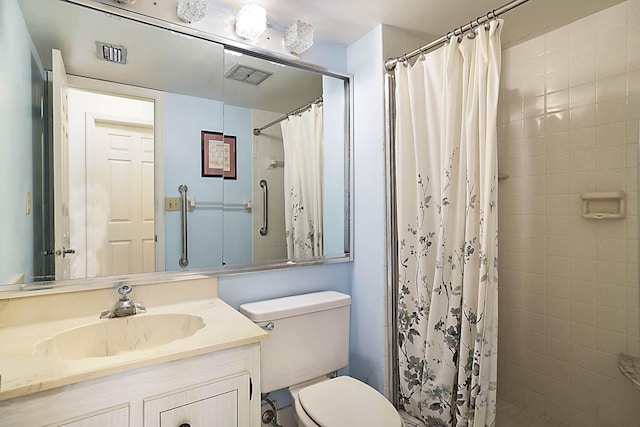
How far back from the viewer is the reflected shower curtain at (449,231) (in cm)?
143

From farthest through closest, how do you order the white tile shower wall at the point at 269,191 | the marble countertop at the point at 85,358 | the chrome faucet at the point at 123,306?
1. the white tile shower wall at the point at 269,191
2. the chrome faucet at the point at 123,306
3. the marble countertop at the point at 85,358

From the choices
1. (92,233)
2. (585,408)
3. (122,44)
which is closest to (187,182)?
(92,233)

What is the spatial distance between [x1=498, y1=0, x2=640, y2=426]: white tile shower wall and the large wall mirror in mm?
1097

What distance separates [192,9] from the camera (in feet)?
4.83

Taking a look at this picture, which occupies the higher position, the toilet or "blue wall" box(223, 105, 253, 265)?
"blue wall" box(223, 105, 253, 265)

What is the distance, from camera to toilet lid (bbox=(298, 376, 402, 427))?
1.30 meters

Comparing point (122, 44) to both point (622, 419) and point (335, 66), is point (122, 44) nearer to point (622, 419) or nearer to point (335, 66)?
point (335, 66)

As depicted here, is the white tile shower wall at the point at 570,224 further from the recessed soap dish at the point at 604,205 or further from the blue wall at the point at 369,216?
the blue wall at the point at 369,216

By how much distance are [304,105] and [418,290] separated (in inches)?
47.1

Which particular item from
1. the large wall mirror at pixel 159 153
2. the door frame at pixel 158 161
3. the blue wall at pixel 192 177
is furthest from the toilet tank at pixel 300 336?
the door frame at pixel 158 161

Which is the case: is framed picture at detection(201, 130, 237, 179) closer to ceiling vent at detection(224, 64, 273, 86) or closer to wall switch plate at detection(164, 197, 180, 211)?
wall switch plate at detection(164, 197, 180, 211)

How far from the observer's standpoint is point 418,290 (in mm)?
1719

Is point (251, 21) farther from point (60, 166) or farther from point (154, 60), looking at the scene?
point (60, 166)

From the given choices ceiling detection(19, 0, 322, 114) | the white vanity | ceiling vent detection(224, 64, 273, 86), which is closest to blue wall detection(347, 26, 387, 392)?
ceiling detection(19, 0, 322, 114)
